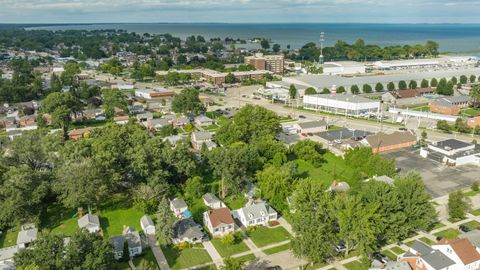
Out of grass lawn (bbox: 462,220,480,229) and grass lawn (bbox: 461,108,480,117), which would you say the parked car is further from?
grass lawn (bbox: 461,108,480,117)

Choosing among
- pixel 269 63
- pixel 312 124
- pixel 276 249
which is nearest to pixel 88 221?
pixel 276 249

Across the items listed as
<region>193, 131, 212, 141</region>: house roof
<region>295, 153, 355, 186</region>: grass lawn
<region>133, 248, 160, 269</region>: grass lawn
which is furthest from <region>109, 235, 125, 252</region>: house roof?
<region>193, 131, 212, 141</region>: house roof

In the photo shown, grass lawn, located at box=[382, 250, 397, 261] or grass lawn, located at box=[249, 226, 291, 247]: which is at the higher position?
grass lawn, located at box=[382, 250, 397, 261]

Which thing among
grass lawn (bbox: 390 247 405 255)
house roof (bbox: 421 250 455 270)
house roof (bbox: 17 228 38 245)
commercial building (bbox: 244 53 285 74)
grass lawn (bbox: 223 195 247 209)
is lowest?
grass lawn (bbox: 390 247 405 255)

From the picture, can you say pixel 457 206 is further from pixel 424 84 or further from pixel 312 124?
pixel 424 84

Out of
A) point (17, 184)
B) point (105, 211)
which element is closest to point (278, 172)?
point (105, 211)

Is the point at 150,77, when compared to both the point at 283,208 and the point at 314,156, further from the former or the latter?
the point at 283,208

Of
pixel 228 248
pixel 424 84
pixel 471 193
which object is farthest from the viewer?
pixel 424 84
